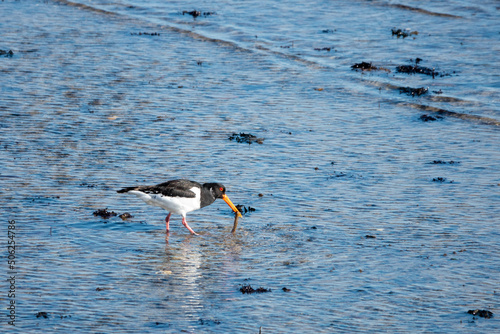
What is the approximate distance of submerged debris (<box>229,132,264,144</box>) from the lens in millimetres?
18188

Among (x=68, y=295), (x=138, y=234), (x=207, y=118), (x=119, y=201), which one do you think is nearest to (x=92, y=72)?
(x=207, y=118)

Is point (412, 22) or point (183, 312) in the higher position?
point (412, 22)

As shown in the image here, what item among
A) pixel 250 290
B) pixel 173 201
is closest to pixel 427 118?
pixel 173 201

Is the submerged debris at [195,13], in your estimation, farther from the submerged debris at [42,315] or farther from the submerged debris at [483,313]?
the submerged debris at [483,313]

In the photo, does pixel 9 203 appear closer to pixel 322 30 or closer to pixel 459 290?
pixel 459 290

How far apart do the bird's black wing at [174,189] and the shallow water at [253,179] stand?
2.59ft

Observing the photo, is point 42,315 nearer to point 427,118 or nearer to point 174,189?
point 174,189

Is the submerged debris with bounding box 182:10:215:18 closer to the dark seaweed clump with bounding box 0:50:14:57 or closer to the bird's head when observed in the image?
the dark seaweed clump with bounding box 0:50:14:57

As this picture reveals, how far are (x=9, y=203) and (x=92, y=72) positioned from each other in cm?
1131

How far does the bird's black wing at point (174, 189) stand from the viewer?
12938 mm

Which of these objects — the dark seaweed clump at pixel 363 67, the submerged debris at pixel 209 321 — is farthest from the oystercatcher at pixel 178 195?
the dark seaweed clump at pixel 363 67

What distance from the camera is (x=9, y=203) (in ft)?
44.8

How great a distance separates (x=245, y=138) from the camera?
18328 millimetres

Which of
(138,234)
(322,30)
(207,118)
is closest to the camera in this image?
(138,234)
